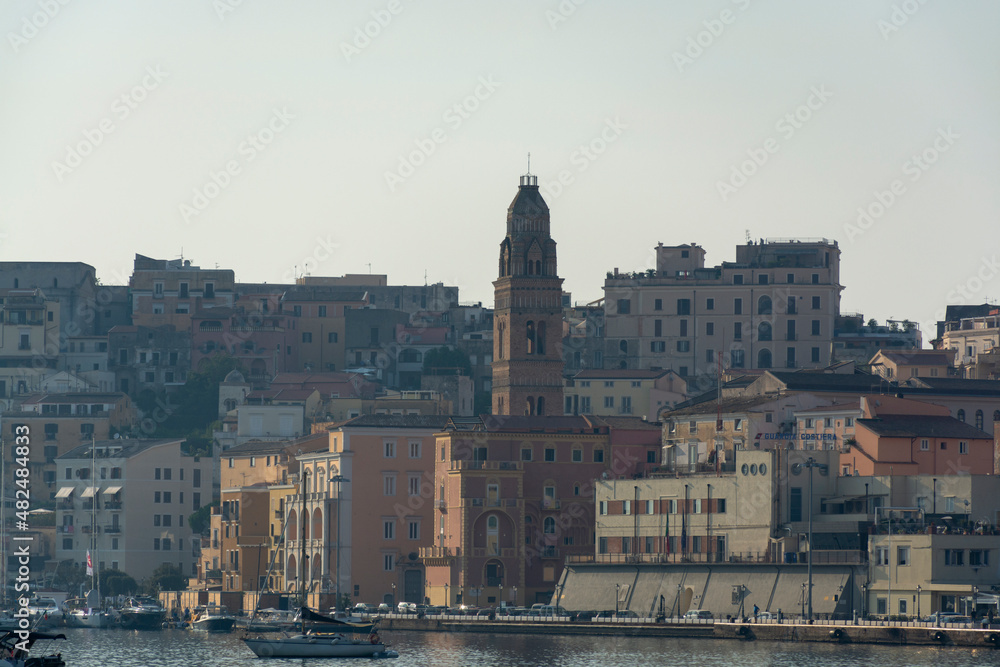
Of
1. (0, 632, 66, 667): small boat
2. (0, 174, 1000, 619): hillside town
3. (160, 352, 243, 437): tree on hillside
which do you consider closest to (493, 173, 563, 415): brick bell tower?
(0, 174, 1000, 619): hillside town

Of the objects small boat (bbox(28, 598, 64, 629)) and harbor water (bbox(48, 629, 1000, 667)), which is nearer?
harbor water (bbox(48, 629, 1000, 667))

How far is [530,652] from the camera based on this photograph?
10188 cm

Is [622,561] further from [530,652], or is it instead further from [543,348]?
[543,348]

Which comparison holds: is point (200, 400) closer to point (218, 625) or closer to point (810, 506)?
point (218, 625)

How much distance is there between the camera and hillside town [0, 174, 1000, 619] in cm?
11219

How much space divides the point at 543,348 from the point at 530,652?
2243 inches

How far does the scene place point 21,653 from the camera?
225 ft

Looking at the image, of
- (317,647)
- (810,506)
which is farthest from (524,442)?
(317,647)

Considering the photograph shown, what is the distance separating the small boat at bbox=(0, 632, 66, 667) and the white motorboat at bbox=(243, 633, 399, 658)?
30656 mm

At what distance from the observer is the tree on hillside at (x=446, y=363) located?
183 m

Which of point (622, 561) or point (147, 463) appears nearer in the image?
point (622, 561)

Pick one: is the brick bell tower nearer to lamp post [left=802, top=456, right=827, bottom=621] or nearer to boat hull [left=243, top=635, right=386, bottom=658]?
lamp post [left=802, top=456, right=827, bottom=621]

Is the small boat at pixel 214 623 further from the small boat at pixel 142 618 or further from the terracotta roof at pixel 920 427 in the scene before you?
the terracotta roof at pixel 920 427

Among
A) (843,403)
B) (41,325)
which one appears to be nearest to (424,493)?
(843,403)
